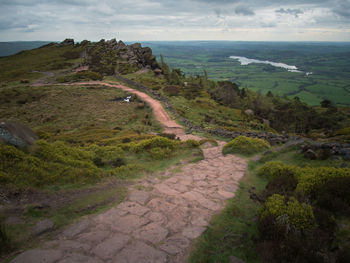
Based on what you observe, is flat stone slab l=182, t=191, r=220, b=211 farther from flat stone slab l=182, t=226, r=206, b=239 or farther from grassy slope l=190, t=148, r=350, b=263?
flat stone slab l=182, t=226, r=206, b=239

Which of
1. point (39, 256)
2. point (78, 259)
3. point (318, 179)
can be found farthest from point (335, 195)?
point (39, 256)

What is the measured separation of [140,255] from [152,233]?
31.9 inches

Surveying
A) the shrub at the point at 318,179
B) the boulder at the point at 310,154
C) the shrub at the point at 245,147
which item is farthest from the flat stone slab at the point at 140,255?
the shrub at the point at 245,147

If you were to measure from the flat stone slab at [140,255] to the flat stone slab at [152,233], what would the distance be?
28 cm

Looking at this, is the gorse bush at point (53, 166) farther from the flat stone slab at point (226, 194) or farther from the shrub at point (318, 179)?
the shrub at point (318, 179)

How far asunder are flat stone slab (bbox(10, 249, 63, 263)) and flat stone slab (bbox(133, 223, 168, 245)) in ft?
5.36

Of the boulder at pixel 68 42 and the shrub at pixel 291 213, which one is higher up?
the boulder at pixel 68 42

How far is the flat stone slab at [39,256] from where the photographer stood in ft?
13.3

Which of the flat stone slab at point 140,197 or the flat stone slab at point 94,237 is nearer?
the flat stone slab at point 94,237

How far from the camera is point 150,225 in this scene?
5.61 meters

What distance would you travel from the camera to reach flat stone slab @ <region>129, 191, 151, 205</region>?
686 centimetres

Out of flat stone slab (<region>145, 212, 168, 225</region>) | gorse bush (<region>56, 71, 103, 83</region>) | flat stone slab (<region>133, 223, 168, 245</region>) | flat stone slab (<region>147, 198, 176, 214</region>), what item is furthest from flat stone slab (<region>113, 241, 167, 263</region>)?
gorse bush (<region>56, 71, 103, 83</region>)

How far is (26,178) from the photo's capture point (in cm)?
675

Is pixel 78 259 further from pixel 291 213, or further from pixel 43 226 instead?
pixel 291 213
